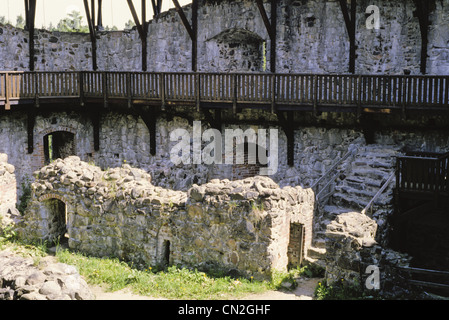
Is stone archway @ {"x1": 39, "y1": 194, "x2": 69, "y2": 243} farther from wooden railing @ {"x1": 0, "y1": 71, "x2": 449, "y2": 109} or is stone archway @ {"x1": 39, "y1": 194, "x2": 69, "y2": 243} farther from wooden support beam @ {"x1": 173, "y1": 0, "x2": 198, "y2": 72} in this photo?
wooden support beam @ {"x1": 173, "y1": 0, "x2": 198, "y2": 72}

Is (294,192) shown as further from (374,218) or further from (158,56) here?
(158,56)

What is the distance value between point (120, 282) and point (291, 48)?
10928 mm

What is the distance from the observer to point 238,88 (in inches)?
776

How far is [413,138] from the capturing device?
1855 centimetres

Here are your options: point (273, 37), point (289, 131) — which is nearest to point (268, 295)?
point (289, 131)

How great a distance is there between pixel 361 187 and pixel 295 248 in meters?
3.76

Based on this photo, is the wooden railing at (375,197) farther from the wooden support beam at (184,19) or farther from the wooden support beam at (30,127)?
the wooden support beam at (30,127)

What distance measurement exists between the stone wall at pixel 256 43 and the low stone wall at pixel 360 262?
25.9ft

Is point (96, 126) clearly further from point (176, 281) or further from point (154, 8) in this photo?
point (176, 281)

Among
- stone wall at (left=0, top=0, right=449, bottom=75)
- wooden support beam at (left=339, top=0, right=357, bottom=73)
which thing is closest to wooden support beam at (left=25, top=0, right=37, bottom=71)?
stone wall at (left=0, top=0, right=449, bottom=75)

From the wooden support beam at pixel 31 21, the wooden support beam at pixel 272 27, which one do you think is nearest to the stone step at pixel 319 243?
the wooden support beam at pixel 272 27

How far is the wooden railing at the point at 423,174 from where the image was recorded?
49.1 feet

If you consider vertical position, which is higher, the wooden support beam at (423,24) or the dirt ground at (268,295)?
the wooden support beam at (423,24)

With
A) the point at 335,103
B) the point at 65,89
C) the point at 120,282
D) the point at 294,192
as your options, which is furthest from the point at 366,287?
the point at 65,89
